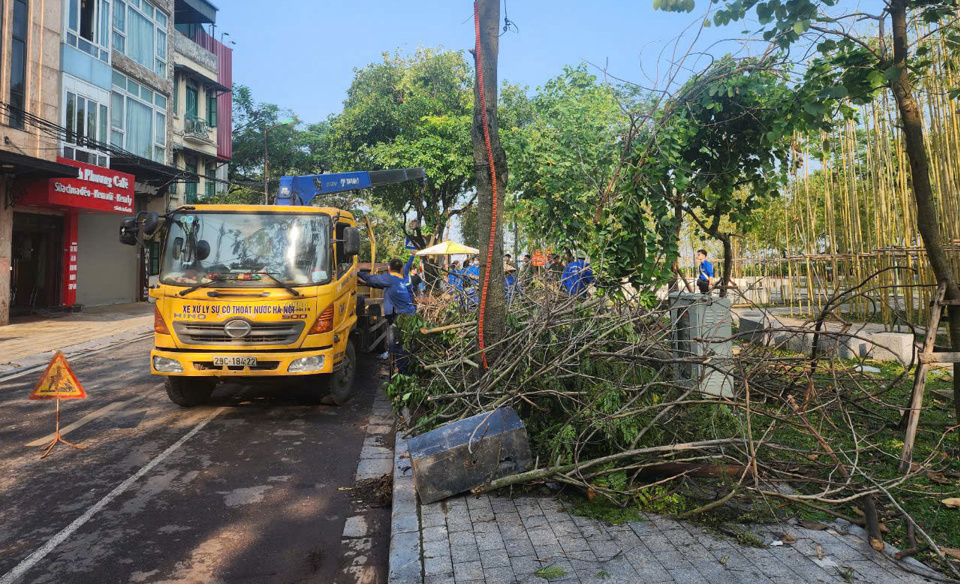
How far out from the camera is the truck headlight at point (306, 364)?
281 inches

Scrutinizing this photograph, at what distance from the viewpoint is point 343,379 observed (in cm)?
825

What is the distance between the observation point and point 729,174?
772 centimetres

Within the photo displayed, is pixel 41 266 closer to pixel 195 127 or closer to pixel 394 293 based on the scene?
pixel 195 127

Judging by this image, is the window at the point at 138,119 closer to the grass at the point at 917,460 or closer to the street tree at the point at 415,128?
the street tree at the point at 415,128

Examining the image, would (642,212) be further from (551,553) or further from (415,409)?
(551,553)

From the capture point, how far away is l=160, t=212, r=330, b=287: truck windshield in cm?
738

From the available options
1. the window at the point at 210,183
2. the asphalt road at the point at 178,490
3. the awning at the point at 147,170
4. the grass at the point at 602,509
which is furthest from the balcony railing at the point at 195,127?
the grass at the point at 602,509

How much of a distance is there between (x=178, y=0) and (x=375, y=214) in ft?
63.7

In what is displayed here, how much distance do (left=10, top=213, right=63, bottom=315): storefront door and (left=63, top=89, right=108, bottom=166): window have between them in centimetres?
231

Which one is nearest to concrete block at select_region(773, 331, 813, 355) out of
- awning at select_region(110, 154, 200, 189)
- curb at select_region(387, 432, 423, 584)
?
curb at select_region(387, 432, 423, 584)

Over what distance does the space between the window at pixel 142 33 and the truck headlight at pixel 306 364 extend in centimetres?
2037

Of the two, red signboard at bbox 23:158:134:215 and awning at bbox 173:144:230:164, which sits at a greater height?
awning at bbox 173:144:230:164

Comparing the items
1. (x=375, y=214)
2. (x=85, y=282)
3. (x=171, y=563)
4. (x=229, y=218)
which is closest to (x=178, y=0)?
(x=85, y=282)

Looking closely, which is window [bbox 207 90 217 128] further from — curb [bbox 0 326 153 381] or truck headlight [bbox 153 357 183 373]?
truck headlight [bbox 153 357 183 373]
